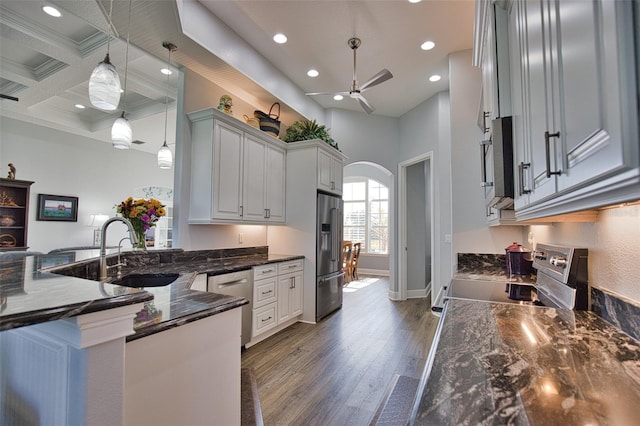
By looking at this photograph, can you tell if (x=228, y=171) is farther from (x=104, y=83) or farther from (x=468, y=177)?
(x=468, y=177)

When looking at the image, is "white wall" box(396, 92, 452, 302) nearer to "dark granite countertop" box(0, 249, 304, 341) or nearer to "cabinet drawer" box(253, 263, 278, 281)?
"cabinet drawer" box(253, 263, 278, 281)

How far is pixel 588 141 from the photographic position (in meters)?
0.56

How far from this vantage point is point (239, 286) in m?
2.98

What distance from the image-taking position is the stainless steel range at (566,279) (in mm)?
1311

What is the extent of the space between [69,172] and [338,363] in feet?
20.8

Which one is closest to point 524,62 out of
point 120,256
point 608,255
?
point 608,255

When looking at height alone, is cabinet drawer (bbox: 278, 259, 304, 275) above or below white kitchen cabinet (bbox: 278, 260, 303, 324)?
above

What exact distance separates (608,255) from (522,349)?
0.64 meters

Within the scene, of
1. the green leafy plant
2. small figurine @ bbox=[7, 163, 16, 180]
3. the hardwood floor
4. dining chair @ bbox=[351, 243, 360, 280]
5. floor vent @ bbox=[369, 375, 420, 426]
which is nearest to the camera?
floor vent @ bbox=[369, 375, 420, 426]

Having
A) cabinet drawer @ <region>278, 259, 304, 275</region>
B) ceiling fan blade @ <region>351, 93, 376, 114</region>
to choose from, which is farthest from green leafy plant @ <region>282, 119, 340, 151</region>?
cabinet drawer @ <region>278, 259, 304, 275</region>

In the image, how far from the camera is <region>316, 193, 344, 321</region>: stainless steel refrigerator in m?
4.09

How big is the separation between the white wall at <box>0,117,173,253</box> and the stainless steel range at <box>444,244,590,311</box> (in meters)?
6.96

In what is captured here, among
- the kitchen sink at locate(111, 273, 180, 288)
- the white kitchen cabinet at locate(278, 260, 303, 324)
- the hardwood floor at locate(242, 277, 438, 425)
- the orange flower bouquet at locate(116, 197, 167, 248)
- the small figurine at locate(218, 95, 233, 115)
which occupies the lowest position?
the hardwood floor at locate(242, 277, 438, 425)

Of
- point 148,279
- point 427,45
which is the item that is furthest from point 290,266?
point 427,45
